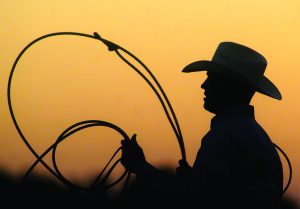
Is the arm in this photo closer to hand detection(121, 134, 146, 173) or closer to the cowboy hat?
hand detection(121, 134, 146, 173)

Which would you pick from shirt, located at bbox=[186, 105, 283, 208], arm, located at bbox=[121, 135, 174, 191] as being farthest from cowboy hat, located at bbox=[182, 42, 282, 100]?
arm, located at bbox=[121, 135, 174, 191]

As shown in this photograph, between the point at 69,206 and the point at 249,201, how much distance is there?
12611 millimetres

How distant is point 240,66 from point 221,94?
1.37 ft

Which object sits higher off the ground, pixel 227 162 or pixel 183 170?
pixel 227 162

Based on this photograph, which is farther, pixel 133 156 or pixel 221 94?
pixel 133 156

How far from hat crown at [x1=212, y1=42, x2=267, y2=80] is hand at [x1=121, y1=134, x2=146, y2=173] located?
2.47 ft

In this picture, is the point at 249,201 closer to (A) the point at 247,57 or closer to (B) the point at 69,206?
(A) the point at 247,57

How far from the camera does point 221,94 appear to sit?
396cm

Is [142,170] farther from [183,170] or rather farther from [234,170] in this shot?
[234,170]

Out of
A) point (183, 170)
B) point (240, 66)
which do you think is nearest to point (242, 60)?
point (240, 66)

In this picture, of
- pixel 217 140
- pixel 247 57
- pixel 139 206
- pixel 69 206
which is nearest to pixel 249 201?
pixel 217 140

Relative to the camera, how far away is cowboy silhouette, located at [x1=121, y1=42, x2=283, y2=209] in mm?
3646

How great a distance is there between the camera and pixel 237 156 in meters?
3.70

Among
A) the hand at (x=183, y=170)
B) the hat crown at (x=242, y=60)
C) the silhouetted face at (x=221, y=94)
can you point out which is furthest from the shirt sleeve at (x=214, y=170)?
the hat crown at (x=242, y=60)
